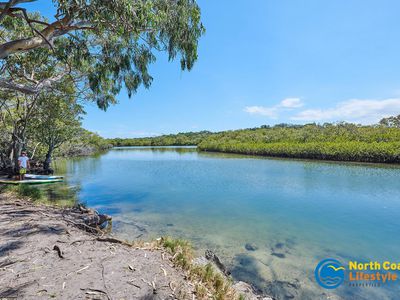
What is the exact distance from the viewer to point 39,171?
629 inches

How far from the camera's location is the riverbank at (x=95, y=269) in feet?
8.41

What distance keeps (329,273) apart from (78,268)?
480 centimetres

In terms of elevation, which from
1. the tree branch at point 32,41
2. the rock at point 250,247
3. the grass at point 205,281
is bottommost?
the rock at point 250,247

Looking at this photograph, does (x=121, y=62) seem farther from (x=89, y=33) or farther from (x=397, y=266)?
(x=397, y=266)

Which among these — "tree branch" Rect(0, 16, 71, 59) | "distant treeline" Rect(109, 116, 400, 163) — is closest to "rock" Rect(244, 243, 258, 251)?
"tree branch" Rect(0, 16, 71, 59)

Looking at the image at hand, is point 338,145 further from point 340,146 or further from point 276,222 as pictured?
point 276,222

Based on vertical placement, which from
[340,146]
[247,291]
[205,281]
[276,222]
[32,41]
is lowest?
[276,222]

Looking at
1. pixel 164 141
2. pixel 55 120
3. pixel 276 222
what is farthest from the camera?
pixel 164 141

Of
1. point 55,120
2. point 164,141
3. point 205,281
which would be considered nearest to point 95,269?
point 205,281

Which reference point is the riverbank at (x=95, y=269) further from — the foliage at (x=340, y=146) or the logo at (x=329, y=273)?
the foliage at (x=340, y=146)

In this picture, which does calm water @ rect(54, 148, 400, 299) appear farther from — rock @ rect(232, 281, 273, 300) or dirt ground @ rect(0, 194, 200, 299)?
dirt ground @ rect(0, 194, 200, 299)

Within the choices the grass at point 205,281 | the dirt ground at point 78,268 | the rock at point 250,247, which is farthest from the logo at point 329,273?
the dirt ground at point 78,268

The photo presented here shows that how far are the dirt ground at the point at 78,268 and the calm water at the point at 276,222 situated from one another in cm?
209

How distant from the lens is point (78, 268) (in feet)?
9.87
